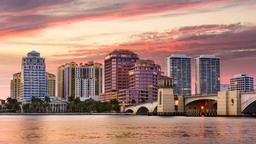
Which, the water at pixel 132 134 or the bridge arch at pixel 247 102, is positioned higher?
the bridge arch at pixel 247 102

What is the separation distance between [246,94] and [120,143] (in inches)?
4655

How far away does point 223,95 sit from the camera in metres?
188

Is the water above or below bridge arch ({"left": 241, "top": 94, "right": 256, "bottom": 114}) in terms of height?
below

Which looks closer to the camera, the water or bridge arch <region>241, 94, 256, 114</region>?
the water

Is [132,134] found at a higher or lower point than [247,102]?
lower

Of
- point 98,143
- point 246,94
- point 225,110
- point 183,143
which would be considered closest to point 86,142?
point 98,143

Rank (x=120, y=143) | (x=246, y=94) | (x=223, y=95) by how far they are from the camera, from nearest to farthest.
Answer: (x=120, y=143)
(x=246, y=94)
(x=223, y=95)

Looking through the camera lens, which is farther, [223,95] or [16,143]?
[223,95]

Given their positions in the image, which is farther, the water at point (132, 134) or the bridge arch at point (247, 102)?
the bridge arch at point (247, 102)

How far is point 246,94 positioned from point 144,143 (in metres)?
117

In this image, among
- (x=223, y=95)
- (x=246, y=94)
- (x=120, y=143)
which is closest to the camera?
(x=120, y=143)

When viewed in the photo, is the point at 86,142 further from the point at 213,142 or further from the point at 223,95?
the point at 223,95

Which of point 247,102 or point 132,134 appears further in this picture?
point 247,102

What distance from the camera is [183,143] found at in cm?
6525
